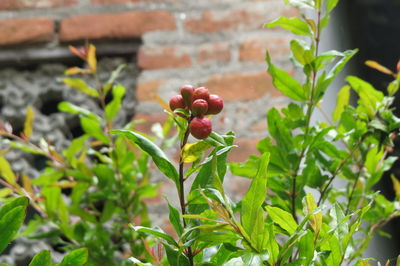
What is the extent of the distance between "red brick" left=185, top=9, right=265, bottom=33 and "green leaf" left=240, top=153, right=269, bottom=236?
3.50ft

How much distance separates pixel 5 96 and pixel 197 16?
1.73 ft

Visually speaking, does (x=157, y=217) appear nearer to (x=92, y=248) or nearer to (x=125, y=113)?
(x=125, y=113)

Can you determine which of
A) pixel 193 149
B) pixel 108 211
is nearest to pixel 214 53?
pixel 108 211

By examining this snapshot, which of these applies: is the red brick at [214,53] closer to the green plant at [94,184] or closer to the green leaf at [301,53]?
the green plant at [94,184]

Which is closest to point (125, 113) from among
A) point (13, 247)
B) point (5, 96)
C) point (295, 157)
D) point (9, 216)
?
point (5, 96)

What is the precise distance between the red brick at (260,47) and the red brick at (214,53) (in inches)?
1.5

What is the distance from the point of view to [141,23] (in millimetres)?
1531

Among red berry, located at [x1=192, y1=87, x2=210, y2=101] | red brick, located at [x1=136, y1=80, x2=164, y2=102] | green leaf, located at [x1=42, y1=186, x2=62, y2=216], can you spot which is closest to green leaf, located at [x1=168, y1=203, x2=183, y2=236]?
red berry, located at [x1=192, y1=87, x2=210, y2=101]

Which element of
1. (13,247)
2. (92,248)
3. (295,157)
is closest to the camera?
(295,157)

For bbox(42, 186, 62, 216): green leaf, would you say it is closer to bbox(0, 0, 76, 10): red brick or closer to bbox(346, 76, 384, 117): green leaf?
bbox(346, 76, 384, 117): green leaf

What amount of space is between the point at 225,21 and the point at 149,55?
213 mm

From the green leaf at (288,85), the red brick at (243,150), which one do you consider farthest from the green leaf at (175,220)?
the red brick at (243,150)

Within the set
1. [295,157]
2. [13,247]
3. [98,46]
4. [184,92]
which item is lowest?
[13,247]

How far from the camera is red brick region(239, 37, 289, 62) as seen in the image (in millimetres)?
1467
